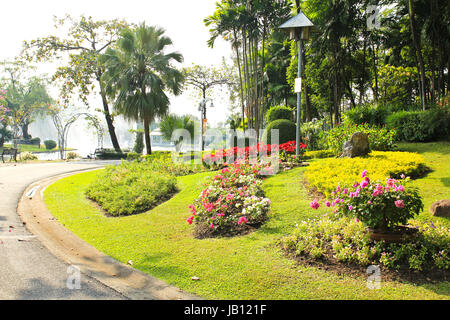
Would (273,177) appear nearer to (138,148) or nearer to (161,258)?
(161,258)

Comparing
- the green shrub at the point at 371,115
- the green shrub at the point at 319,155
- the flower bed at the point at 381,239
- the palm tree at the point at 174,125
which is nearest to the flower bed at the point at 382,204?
the flower bed at the point at 381,239

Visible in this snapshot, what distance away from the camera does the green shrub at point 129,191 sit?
846 cm

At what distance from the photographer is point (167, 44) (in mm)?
21078

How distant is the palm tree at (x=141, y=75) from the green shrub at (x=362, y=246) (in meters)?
16.3

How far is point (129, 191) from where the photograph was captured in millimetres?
9328

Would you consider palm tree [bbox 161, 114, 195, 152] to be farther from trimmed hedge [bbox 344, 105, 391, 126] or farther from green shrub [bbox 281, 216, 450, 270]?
green shrub [bbox 281, 216, 450, 270]

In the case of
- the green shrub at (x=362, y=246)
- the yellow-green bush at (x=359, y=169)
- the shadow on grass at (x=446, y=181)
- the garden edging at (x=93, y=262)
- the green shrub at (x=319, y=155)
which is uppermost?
the green shrub at (x=319, y=155)

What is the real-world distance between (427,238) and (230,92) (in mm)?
32337

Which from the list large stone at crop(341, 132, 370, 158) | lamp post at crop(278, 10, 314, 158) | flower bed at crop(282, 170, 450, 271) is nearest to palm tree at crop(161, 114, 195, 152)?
lamp post at crop(278, 10, 314, 158)

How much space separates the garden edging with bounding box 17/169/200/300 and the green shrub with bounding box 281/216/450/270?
1.78 m

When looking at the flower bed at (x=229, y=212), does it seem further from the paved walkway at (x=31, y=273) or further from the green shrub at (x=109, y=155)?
the green shrub at (x=109, y=155)

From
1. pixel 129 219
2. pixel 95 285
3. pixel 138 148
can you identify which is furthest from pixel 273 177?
pixel 138 148

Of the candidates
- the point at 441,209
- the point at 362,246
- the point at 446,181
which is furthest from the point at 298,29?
the point at 362,246

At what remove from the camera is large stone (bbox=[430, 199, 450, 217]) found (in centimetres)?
484
